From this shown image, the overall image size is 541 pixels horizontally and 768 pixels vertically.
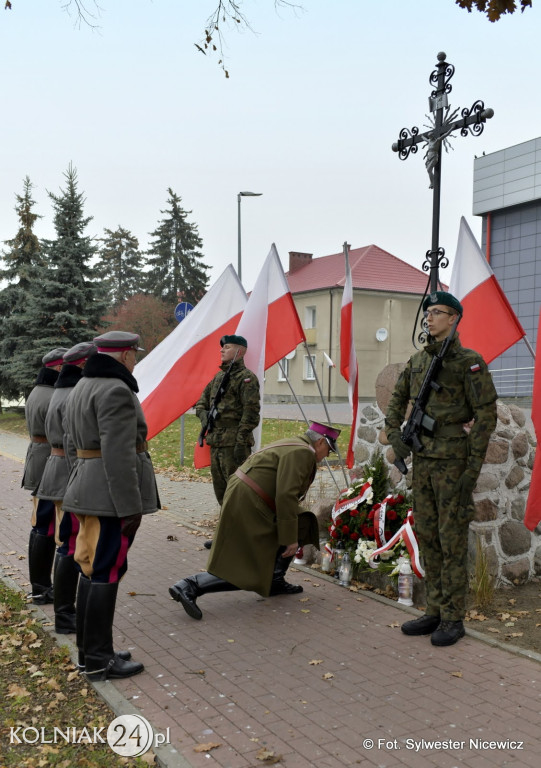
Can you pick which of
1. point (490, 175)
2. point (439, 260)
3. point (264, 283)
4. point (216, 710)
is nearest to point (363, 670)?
point (216, 710)

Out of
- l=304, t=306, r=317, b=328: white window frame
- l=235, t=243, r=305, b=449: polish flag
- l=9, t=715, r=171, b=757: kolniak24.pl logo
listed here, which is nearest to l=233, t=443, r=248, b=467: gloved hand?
l=235, t=243, r=305, b=449: polish flag

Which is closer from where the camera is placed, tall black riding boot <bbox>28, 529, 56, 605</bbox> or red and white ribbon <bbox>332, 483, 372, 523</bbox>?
tall black riding boot <bbox>28, 529, 56, 605</bbox>

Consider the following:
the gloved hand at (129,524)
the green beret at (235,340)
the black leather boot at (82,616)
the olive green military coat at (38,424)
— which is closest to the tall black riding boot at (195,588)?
the black leather boot at (82,616)

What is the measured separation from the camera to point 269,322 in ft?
26.9

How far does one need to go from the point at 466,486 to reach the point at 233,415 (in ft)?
10.6

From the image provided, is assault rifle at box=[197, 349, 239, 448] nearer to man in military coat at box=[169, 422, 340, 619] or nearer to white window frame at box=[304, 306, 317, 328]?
man in military coat at box=[169, 422, 340, 619]

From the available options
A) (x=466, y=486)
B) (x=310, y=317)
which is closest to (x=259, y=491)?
(x=466, y=486)

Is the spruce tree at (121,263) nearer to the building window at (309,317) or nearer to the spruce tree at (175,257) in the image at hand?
the spruce tree at (175,257)

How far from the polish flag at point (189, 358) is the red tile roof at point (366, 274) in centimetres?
3169

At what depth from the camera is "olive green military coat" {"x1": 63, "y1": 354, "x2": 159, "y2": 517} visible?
Answer: 14.1ft

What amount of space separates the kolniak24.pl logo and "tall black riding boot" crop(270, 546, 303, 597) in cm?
237

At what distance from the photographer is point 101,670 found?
175 inches

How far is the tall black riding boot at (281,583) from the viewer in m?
6.21

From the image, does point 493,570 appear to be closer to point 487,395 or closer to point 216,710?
point 487,395
